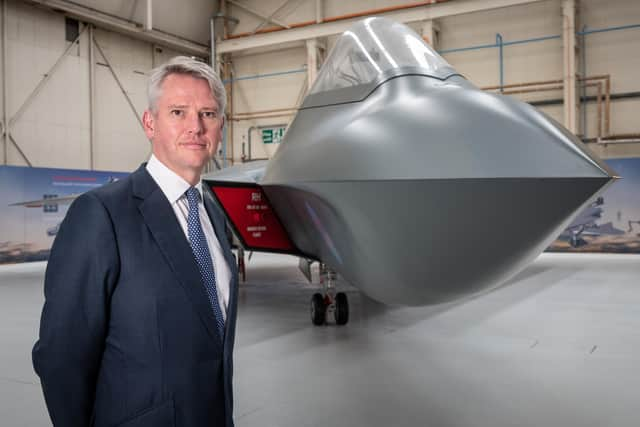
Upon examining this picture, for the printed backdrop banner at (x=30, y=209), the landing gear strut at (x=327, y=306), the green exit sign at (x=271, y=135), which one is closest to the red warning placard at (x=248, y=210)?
the landing gear strut at (x=327, y=306)

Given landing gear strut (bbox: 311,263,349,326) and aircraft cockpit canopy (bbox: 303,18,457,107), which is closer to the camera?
aircraft cockpit canopy (bbox: 303,18,457,107)

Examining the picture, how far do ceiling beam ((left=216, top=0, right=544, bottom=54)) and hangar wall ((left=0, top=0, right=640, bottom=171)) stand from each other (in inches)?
47.1

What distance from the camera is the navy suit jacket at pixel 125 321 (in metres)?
1.17

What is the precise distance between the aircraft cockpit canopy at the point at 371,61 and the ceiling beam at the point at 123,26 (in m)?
12.1

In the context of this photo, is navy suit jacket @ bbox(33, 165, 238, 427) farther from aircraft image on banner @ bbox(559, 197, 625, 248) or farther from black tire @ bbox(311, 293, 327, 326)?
aircraft image on banner @ bbox(559, 197, 625, 248)

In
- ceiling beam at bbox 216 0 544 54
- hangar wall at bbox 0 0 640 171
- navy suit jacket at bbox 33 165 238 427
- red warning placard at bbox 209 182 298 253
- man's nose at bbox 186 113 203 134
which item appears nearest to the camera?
navy suit jacket at bbox 33 165 238 427

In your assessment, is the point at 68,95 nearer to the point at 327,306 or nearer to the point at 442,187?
the point at 327,306

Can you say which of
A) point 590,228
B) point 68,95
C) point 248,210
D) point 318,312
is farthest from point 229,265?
point 68,95

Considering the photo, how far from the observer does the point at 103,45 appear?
15.4 m

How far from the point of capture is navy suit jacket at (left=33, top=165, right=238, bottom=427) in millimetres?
1173

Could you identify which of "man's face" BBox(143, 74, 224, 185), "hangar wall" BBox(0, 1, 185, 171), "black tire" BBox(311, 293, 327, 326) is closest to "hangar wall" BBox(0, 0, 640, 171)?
"hangar wall" BBox(0, 1, 185, 171)

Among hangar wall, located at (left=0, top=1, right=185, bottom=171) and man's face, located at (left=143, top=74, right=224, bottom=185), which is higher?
hangar wall, located at (left=0, top=1, right=185, bottom=171)

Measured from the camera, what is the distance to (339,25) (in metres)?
15.0

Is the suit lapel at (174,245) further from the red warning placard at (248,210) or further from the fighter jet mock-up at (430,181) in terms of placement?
the red warning placard at (248,210)
